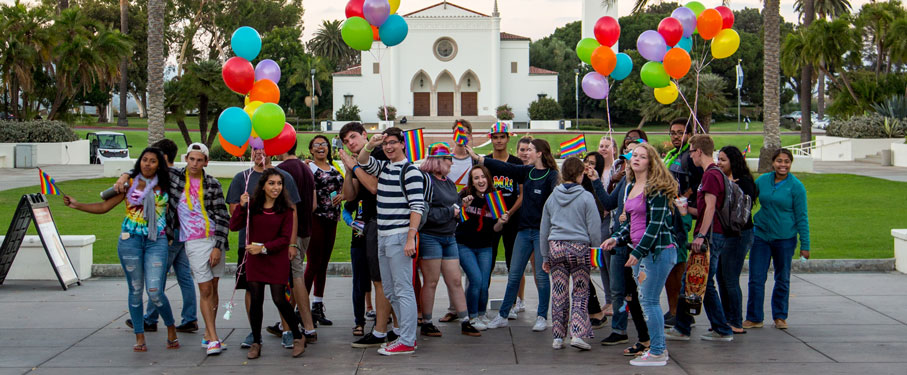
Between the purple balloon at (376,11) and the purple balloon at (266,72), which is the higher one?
the purple balloon at (376,11)

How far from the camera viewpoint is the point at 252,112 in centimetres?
729

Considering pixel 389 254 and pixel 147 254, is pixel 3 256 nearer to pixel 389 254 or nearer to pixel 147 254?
pixel 147 254

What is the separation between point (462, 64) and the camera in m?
64.8

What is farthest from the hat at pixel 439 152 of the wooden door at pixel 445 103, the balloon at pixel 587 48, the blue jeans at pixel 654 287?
the wooden door at pixel 445 103

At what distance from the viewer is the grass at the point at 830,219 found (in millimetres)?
11453

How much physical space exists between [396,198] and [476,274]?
1.31 metres

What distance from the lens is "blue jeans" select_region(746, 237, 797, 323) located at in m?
7.38

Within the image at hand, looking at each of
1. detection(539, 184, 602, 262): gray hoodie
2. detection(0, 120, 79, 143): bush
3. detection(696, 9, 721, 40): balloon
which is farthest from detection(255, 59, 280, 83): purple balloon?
detection(0, 120, 79, 143): bush

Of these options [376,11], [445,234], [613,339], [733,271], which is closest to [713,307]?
[733,271]

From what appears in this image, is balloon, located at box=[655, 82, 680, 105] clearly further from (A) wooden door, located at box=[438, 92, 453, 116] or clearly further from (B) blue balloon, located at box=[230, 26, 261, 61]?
(A) wooden door, located at box=[438, 92, 453, 116]

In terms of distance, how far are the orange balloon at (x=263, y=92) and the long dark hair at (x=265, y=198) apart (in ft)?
5.87

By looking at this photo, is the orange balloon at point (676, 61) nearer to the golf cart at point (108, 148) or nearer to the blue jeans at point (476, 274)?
the blue jeans at point (476, 274)

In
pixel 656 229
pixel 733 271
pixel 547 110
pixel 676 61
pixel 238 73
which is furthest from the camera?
pixel 547 110

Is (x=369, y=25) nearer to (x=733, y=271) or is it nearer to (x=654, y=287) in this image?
(x=654, y=287)
